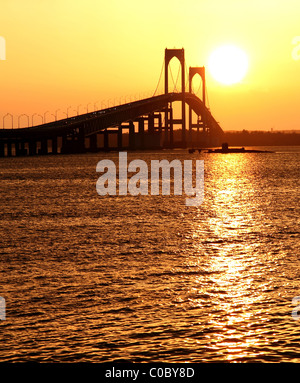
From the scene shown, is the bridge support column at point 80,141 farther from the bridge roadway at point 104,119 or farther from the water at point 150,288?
the water at point 150,288

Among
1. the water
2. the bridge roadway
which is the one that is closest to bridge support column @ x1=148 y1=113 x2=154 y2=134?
the bridge roadway

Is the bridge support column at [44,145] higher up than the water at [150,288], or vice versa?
the bridge support column at [44,145]

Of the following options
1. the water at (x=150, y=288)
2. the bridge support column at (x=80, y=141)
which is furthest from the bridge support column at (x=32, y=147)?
the water at (x=150, y=288)

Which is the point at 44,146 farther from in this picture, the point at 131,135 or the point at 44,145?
the point at 131,135

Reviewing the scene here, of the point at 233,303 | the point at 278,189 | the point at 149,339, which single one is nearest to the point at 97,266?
the point at 233,303

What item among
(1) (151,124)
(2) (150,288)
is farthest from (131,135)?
(2) (150,288)

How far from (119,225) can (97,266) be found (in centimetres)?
1118

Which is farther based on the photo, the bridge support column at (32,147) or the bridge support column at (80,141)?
the bridge support column at (32,147)

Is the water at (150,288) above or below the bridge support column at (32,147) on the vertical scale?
below

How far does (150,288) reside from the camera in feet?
51.8

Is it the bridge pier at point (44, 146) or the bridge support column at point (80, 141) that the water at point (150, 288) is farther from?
the bridge pier at point (44, 146)

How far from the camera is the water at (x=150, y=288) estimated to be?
11.2 meters

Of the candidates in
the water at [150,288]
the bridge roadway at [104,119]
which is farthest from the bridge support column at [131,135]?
the water at [150,288]
